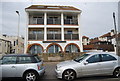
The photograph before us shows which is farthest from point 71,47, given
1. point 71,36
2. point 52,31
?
point 52,31

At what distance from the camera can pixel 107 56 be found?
6.01m

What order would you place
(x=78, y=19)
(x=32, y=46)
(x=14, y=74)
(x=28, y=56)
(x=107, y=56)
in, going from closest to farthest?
(x=14, y=74) → (x=28, y=56) → (x=107, y=56) → (x=32, y=46) → (x=78, y=19)

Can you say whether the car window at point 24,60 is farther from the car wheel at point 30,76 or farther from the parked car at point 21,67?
the car wheel at point 30,76

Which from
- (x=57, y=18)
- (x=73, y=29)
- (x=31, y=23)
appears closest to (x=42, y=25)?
(x=31, y=23)

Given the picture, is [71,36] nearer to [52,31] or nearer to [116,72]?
[52,31]

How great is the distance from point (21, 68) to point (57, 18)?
14884 mm

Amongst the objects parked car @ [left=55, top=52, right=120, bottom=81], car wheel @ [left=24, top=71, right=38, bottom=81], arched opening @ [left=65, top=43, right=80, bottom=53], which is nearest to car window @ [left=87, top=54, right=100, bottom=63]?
parked car @ [left=55, top=52, right=120, bottom=81]

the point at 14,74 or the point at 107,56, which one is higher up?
the point at 107,56

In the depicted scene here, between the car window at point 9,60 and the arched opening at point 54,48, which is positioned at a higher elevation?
the car window at point 9,60

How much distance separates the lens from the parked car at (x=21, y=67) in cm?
521

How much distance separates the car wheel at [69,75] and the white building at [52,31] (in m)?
11.8

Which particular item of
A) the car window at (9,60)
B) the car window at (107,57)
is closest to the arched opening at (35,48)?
the car window at (9,60)

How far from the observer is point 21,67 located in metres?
5.27

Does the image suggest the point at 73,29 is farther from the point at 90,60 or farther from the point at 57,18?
the point at 90,60
